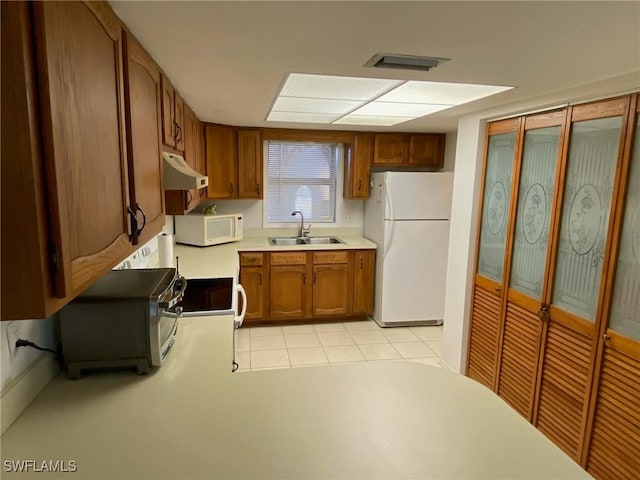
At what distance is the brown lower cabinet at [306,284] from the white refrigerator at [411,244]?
8.4 inches

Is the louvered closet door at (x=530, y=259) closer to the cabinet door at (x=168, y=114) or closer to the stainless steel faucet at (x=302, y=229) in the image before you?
the cabinet door at (x=168, y=114)

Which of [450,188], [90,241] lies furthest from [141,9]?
[450,188]

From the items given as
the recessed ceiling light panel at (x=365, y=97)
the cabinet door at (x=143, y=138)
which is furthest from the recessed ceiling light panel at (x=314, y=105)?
the cabinet door at (x=143, y=138)

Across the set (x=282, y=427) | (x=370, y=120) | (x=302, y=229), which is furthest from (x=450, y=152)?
(x=282, y=427)

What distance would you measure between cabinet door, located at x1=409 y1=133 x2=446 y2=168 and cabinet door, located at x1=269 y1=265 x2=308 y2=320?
1744mm

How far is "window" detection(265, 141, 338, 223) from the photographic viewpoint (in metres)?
4.55

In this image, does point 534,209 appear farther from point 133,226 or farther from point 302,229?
point 302,229

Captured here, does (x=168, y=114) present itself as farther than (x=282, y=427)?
Yes

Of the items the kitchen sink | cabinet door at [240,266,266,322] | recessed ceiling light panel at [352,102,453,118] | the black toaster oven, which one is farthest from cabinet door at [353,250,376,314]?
the black toaster oven

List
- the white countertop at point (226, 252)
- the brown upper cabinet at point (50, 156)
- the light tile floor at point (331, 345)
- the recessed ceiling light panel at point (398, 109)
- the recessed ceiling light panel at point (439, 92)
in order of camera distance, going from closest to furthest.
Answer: the brown upper cabinet at point (50, 156) < the recessed ceiling light panel at point (439, 92) < the recessed ceiling light panel at point (398, 109) < the white countertop at point (226, 252) < the light tile floor at point (331, 345)

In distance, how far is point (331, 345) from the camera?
12.6 ft

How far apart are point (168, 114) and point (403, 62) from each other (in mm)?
1154

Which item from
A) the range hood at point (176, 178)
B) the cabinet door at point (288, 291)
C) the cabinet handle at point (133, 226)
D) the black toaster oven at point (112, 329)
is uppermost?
the range hood at point (176, 178)

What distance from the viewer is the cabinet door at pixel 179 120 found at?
217 cm
